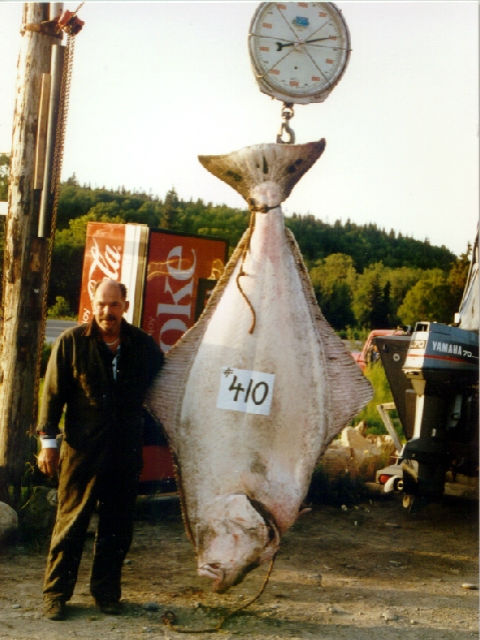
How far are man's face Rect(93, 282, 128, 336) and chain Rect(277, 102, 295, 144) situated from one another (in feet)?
3.11

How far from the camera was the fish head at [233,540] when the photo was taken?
3.09 m

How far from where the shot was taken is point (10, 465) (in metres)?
4.76

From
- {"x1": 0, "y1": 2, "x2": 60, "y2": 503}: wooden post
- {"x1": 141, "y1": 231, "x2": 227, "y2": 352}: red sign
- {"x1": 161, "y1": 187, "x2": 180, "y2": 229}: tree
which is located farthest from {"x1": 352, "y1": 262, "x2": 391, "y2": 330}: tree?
{"x1": 0, "y1": 2, "x2": 60, "y2": 503}: wooden post

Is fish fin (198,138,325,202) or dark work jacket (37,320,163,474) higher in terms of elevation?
fish fin (198,138,325,202)

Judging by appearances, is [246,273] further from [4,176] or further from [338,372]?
[4,176]

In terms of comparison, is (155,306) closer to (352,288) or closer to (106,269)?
(106,269)

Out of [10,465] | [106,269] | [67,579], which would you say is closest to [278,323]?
[67,579]

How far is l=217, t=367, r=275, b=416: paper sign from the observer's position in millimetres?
3207

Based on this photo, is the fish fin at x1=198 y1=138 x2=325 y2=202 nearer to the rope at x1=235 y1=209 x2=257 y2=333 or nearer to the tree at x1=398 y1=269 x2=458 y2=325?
the rope at x1=235 y1=209 x2=257 y2=333

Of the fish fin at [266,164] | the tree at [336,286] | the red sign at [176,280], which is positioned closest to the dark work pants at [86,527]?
the fish fin at [266,164]

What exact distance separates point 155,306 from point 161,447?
2.99 ft

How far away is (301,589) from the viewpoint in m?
4.14

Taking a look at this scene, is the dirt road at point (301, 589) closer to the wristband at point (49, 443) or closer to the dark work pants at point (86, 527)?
the dark work pants at point (86, 527)

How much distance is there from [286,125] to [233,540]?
1719 mm
